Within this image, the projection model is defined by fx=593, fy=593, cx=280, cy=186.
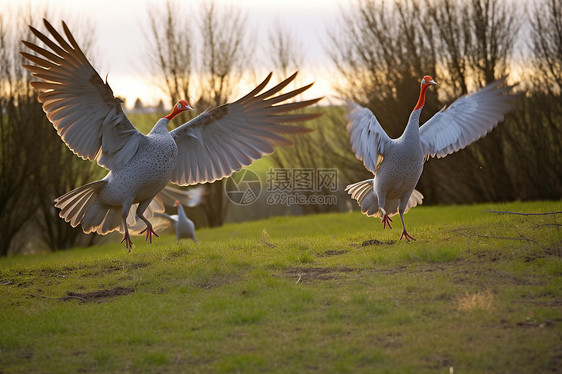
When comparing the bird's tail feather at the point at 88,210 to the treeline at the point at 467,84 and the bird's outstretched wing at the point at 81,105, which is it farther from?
the treeline at the point at 467,84

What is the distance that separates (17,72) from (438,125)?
56.7 feet

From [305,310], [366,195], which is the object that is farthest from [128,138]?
[366,195]

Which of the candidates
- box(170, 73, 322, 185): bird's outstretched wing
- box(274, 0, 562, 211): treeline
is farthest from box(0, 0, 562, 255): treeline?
box(170, 73, 322, 185): bird's outstretched wing

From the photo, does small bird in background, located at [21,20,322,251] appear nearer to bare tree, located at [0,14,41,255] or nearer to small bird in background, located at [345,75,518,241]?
small bird in background, located at [345,75,518,241]

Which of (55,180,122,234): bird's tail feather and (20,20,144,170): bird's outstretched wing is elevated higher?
(20,20,144,170): bird's outstretched wing

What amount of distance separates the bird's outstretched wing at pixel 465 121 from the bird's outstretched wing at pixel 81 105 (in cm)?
449

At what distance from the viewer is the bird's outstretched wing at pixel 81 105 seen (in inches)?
284

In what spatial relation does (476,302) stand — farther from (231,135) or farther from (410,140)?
(231,135)

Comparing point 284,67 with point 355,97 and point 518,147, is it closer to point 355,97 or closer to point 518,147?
point 355,97

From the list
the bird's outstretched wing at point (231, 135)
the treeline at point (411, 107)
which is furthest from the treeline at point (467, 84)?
the bird's outstretched wing at point (231, 135)

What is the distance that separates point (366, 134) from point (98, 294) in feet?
13.7

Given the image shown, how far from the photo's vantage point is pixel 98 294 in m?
6.94

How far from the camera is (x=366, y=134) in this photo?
27.6 ft

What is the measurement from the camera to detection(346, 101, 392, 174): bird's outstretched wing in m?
8.34
